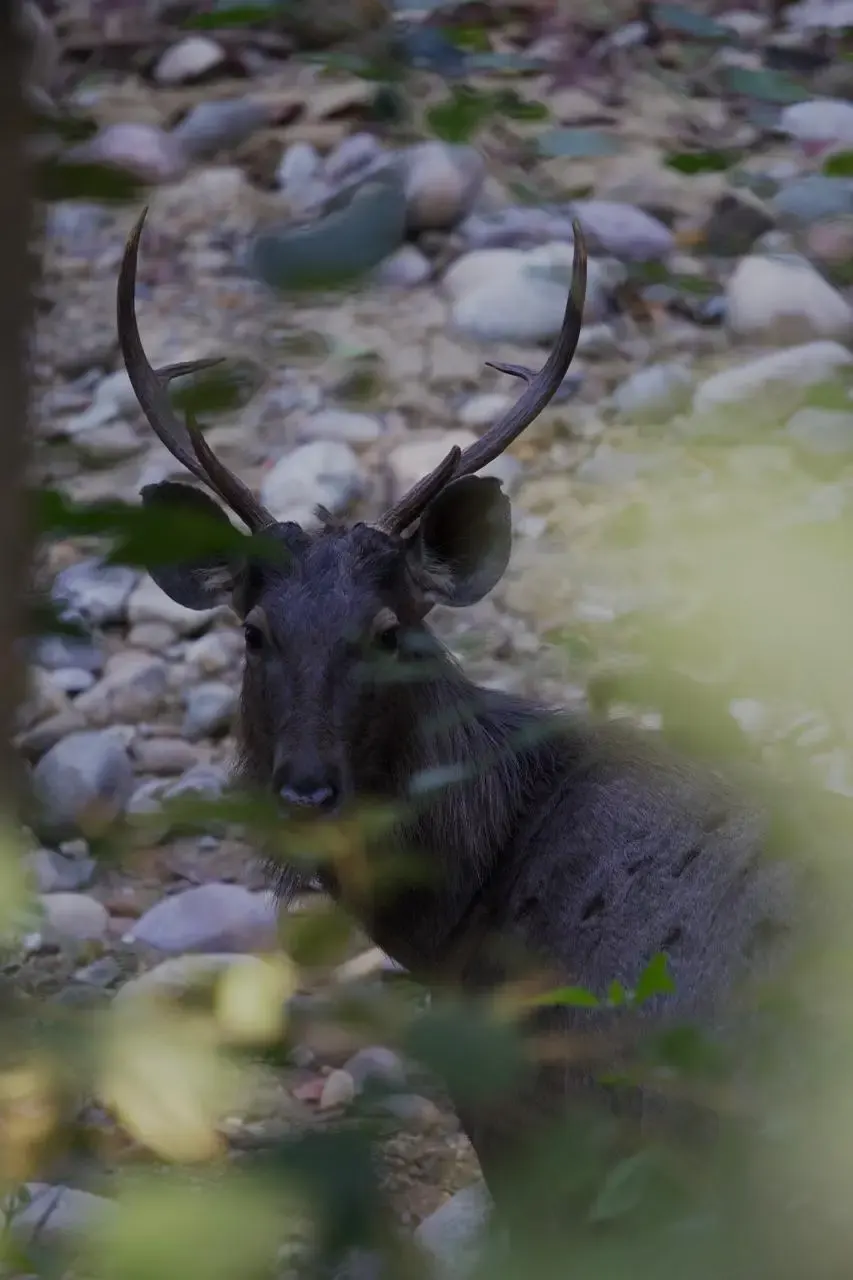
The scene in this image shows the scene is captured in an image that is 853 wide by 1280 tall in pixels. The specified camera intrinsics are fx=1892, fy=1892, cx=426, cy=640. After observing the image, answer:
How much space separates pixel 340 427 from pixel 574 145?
5.80 metres

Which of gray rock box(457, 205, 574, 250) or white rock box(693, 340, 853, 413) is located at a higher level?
white rock box(693, 340, 853, 413)

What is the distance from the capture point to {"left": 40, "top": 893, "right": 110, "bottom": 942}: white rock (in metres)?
4.96

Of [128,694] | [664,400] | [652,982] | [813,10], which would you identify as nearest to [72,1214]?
[652,982]

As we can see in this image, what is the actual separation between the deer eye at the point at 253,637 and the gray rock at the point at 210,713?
2.13 m

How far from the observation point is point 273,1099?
153 centimetres

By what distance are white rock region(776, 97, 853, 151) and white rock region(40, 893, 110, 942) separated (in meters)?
3.01

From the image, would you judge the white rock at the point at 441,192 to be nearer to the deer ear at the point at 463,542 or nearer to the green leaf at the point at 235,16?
the deer ear at the point at 463,542

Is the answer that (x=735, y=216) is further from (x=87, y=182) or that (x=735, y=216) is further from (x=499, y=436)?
(x=87, y=182)

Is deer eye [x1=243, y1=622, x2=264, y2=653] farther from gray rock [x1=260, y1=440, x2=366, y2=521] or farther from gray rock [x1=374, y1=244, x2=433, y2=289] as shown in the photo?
gray rock [x1=374, y1=244, x2=433, y2=289]

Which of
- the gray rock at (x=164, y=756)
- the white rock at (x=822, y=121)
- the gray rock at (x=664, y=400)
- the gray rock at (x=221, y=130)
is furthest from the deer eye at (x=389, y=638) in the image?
the gray rock at (x=221, y=130)

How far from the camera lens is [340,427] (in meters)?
7.28

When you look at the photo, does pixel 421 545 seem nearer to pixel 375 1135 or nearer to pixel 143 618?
pixel 143 618

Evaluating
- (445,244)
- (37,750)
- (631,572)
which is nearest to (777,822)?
(631,572)

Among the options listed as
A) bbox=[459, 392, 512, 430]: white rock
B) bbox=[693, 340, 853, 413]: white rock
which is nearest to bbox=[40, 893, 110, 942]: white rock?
bbox=[693, 340, 853, 413]: white rock
